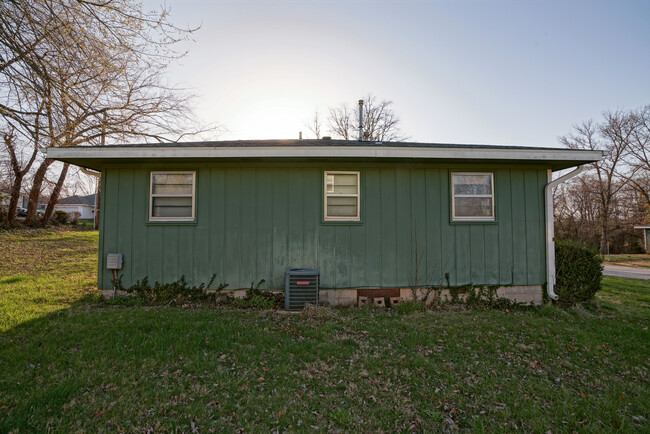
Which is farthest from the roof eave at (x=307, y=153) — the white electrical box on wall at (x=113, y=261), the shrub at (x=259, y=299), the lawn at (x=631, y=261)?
the lawn at (x=631, y=261)

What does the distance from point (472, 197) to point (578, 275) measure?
8.33 ft

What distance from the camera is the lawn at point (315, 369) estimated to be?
2398 mm

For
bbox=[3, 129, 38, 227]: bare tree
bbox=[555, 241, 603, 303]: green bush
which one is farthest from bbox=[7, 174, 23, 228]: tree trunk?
bbox=[555, 241, 603, 303]: green bush

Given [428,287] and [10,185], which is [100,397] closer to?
[428,287]

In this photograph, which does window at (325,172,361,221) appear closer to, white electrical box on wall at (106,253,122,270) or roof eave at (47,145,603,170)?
roof eave at (47,145,603,170)

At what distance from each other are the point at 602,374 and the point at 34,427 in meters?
5.26

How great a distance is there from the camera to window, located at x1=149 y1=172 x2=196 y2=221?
5660 mm

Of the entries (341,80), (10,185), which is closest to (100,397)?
(341,80)

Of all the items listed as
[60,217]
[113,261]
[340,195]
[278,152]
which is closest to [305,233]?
[340,195]

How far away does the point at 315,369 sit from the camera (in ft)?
10.4

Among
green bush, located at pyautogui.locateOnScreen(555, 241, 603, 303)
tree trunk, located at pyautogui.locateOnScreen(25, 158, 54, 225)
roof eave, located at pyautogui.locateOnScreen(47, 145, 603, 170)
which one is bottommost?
green bush, located at pyautogui.locateOnScreen(555, 241, 603, 303)

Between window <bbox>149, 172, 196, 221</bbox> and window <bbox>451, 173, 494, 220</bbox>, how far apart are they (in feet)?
16.8

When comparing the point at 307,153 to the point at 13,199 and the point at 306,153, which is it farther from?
the point at 13,199

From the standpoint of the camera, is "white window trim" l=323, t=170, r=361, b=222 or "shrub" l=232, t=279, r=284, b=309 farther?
"white window trim" l=323, t=170, r=361, b=222
